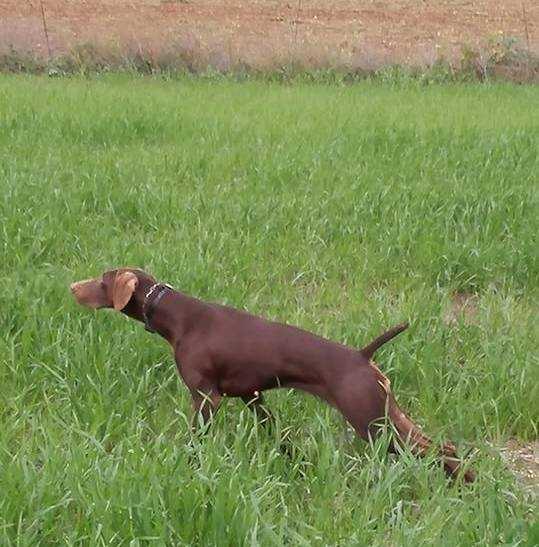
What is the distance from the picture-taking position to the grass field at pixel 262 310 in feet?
7.22

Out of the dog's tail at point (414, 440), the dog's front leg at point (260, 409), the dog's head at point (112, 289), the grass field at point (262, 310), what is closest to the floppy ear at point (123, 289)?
the dog's head at point (112, 289)

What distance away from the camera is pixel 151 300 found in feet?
9.28

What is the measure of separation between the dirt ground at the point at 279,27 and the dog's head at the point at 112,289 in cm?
1134

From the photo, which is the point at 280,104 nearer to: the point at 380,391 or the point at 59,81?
the point at 59,81

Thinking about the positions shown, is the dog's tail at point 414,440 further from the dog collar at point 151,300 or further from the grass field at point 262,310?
the dog collar at point 151,300

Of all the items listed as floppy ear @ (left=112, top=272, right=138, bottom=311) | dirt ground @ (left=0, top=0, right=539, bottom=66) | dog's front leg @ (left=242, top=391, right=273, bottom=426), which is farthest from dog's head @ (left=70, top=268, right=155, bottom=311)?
dirt ground @ (left=0, top=0, right=539, bottom=66)

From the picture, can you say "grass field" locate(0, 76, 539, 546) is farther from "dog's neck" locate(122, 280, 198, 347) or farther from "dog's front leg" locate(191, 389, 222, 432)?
"dog's neck" locate(122, 280, 198, 347)

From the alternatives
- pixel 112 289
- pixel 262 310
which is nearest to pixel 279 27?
pixel 262 310

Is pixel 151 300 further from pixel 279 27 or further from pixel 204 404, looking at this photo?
pixel 279 27

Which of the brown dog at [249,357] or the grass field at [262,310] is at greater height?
the brown dog at [249,357]

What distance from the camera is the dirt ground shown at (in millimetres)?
14188

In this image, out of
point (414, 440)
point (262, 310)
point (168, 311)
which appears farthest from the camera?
point (262, 310)

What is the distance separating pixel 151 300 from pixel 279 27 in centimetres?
1649

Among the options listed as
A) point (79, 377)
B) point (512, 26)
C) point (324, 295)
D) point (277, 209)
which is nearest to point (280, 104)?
point (277, 209)
